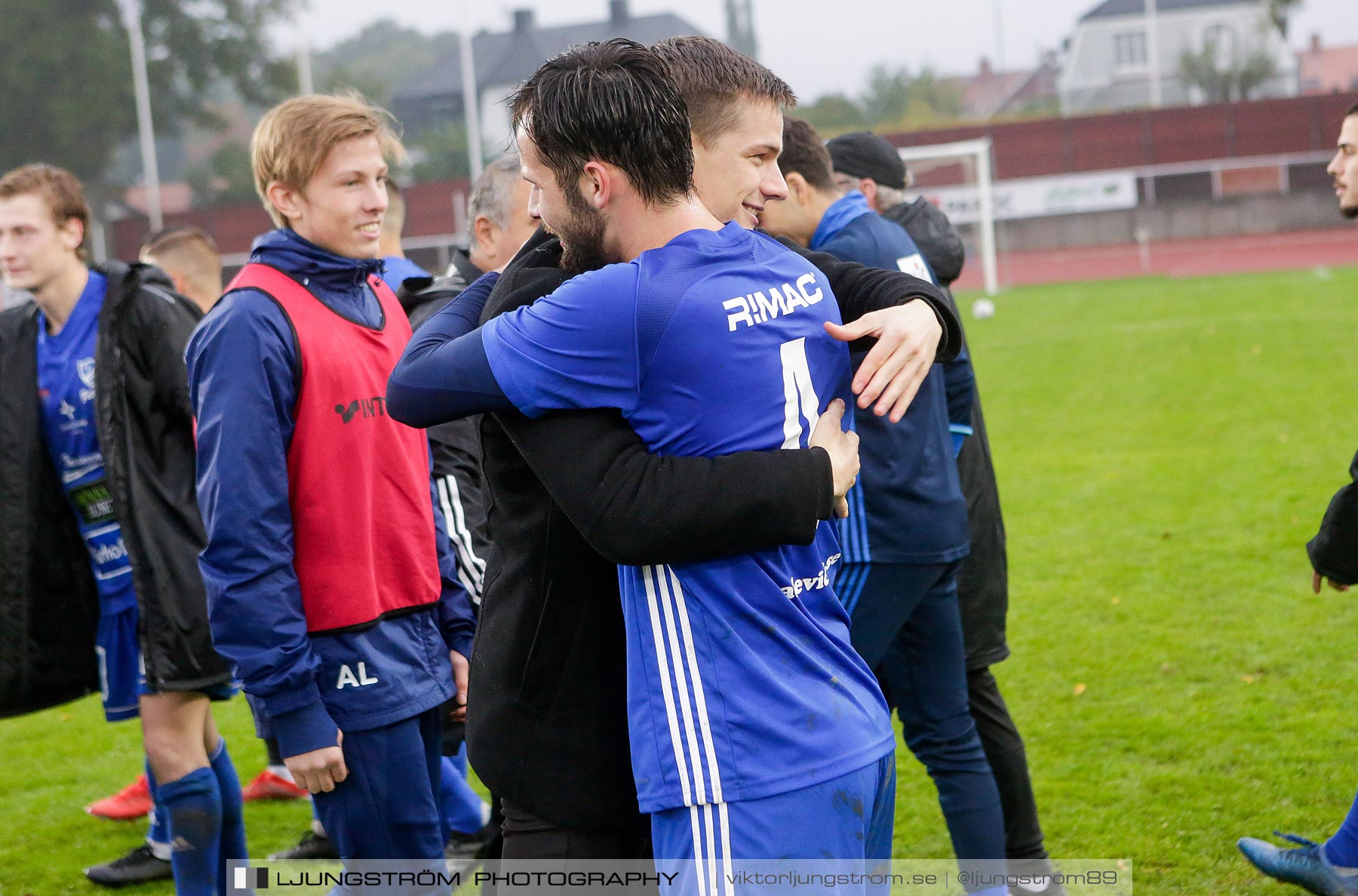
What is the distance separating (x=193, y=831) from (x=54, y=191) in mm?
2076

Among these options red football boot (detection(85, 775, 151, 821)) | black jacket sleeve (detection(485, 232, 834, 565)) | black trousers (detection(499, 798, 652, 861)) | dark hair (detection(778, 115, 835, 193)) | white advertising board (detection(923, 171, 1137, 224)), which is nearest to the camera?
black jacket sleeve (detection(485, 232, 834, 565))

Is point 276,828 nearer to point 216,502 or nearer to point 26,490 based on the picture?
point 26,490

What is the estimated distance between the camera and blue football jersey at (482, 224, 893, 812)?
180cm

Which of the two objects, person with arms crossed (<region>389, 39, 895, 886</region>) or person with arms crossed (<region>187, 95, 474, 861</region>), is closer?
person with arms crossed (<region>389, 39, 895, 886</region>)

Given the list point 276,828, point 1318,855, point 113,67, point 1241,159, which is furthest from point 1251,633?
point 113,67

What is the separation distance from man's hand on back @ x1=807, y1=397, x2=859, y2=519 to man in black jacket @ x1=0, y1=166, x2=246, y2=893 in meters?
2.28

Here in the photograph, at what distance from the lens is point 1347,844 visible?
3.62 m

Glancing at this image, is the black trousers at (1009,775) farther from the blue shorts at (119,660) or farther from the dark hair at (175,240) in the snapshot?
the dark hair at (175,240)

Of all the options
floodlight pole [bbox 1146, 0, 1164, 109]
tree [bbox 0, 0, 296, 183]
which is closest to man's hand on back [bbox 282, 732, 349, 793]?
floodlight pole [bbox 1146, 0, 1164, 109]

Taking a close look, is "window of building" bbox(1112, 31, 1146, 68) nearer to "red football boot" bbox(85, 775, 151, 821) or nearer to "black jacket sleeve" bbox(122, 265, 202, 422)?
"red football boot" bbox(85, 775, 151, 821)

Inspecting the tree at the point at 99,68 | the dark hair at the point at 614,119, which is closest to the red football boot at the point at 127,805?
the dark hair at the point at 614,119

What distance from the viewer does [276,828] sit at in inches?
194

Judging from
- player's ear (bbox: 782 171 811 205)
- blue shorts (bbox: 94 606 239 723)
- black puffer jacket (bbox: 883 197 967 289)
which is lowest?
blue shorts (bbox: 94 606 239 723)

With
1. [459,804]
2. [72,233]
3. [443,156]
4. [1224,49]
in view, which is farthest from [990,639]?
[1224,49]
